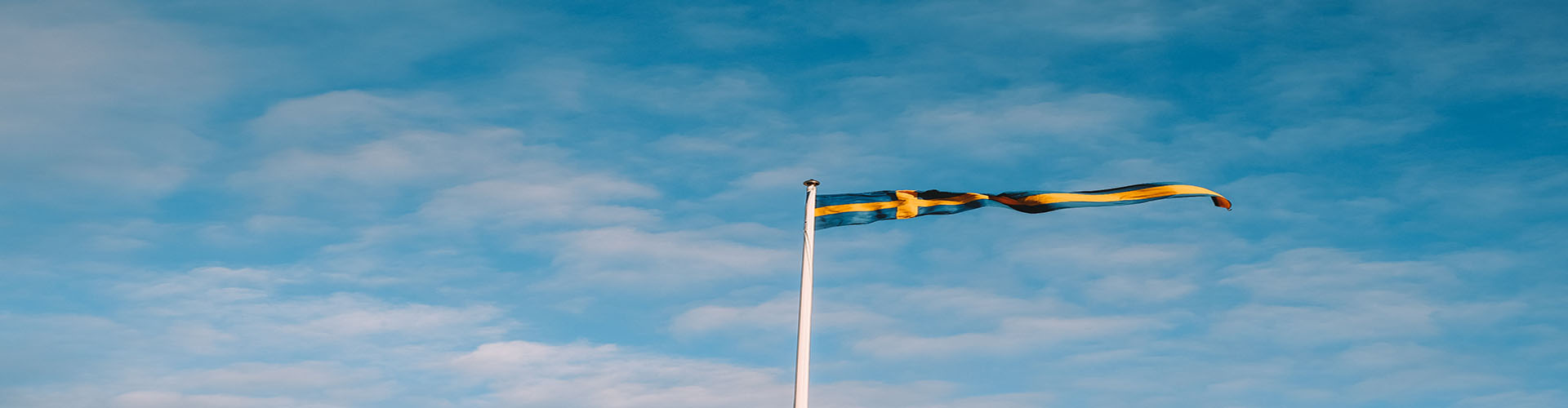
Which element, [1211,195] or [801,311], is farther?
[1211,195]

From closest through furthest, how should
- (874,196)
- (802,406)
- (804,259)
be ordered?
(802,406) → (804,259) → (874,196)

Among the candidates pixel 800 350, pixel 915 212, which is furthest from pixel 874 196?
pixel 800 350

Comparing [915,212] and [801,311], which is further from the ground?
[915,212]

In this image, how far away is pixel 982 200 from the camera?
30312 millimetres

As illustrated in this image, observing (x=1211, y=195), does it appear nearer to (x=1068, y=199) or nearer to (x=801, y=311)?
(x=1068, y=199)

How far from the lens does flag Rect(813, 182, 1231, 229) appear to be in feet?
96.9

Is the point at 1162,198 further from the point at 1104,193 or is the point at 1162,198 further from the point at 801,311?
the point at 801,311

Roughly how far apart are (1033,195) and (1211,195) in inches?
147

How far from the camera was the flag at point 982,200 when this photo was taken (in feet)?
96.9

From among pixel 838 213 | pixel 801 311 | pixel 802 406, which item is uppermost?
pixel 838 213

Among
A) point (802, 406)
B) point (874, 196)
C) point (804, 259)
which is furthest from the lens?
point (874, 196)

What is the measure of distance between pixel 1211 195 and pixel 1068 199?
9.83 ft

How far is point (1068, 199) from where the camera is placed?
30281 mm

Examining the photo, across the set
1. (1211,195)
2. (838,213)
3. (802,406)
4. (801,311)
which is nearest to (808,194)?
(838,213)
